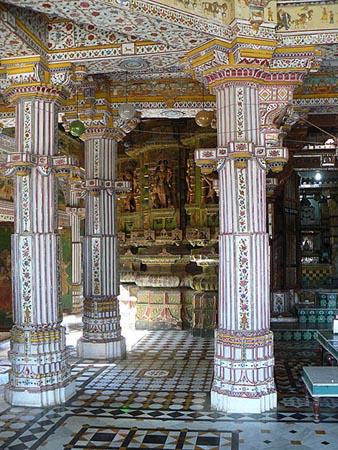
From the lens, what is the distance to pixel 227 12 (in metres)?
7.01

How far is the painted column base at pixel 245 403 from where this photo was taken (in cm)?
718

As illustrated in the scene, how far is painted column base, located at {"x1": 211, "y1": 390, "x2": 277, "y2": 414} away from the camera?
7.18 m

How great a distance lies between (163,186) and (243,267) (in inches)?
333

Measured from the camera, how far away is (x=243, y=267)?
7.28 metres

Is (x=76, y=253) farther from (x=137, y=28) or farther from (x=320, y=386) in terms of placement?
(x=320, y=386)

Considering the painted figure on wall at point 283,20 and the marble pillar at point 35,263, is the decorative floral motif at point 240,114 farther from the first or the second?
the marble pillar at point 35,263

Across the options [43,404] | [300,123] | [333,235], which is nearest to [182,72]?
[300,123]

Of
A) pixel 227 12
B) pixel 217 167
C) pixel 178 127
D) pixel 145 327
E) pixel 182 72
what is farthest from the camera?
pixel 178 127

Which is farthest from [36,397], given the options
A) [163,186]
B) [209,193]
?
[163,186]

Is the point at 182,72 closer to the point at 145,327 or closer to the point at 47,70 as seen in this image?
the point at 47,70

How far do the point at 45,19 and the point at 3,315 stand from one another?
8.87m

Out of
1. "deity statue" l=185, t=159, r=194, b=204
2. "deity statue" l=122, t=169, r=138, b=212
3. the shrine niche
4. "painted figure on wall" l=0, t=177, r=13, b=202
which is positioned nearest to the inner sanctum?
"painted figure on wall" l=0, t=177, r=13, b=202

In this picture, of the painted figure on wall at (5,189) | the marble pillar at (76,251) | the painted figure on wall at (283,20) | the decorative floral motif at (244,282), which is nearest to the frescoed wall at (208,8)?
the painted figure on wall at (283,20)

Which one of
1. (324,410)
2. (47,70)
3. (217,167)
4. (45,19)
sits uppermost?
(45,19)
